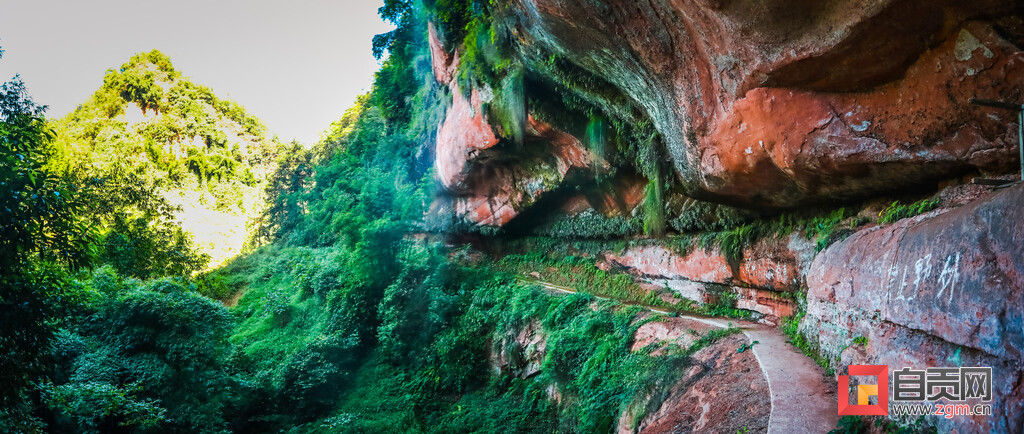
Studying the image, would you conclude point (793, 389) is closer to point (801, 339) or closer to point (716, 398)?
point (716, 398)

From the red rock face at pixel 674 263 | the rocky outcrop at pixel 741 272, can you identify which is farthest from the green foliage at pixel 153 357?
the rocky outcrop at pixel 741 272

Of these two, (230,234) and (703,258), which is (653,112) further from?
(230,234)

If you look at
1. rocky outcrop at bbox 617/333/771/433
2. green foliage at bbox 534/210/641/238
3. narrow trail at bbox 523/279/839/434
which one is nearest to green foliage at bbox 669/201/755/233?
green foliage at bbox 534/210/641/238

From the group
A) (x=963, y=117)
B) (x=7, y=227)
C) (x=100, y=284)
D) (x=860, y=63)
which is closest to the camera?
(x=963, y=117)

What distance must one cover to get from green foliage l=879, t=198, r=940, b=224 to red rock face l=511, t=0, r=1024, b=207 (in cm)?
29

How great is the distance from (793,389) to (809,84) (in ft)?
10.6

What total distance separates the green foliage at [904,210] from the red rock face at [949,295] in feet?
1.10

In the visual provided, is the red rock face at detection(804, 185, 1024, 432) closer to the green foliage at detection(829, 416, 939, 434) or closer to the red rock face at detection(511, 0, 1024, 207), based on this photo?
the green foliage at detection(829, 416, 939, 434)

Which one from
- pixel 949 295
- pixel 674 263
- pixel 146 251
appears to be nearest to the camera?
pixel 949 295

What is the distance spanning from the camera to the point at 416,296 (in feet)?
43.5

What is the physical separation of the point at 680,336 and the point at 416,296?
7.90m

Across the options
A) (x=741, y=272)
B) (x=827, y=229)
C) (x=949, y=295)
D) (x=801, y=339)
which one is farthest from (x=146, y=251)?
(x=949, y=295)

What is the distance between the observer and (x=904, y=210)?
16.1 ft

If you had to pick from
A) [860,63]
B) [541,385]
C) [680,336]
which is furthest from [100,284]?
[860,63]
